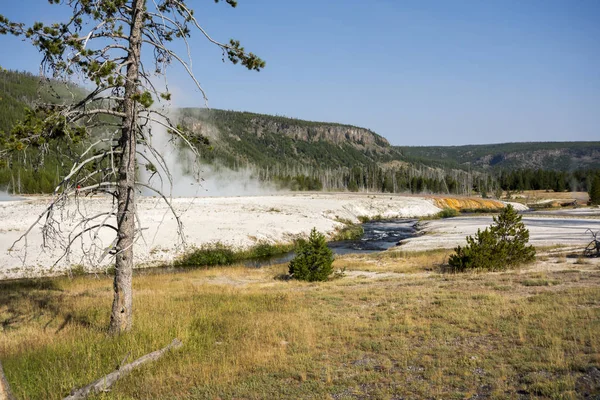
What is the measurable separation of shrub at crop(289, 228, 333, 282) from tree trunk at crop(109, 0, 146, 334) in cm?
1200

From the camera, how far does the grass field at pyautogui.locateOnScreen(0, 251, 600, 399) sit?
7102mm

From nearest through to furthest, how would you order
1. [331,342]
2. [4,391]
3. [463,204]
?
1. [4,391]
2. [331,342]
3. [463,204]

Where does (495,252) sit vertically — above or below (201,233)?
above

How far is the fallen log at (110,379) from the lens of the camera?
679 centimetres

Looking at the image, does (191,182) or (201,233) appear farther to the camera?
(191,182)

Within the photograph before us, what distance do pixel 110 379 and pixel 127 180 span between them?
4.42m

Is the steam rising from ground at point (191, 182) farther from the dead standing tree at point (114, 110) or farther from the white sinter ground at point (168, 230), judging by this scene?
the dead standing tree at point (114, 110)

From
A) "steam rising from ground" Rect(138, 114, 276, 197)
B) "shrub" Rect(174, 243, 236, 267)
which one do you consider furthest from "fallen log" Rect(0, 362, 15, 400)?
"steam rising from ground" Rect(138, 114, 276, 197)

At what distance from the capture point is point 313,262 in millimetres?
21203

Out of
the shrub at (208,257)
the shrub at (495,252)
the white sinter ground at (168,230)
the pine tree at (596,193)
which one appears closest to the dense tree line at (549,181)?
the pine tree at (596,193)

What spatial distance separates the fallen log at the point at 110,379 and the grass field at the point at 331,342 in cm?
→ 21

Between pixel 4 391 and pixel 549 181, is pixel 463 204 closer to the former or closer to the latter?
pixel 549 181

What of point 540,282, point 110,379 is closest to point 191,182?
point 540,282

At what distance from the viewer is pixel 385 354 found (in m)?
8.77
